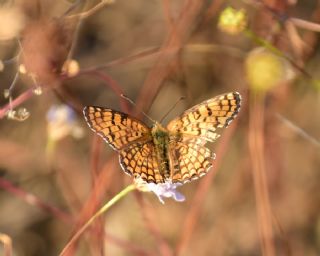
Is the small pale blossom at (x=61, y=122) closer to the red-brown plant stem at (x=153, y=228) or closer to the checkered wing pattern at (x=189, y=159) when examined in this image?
the red-brown plant stem at (x=153, y=228)

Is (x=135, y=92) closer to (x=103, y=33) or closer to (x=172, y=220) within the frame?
(x=103, y=33)

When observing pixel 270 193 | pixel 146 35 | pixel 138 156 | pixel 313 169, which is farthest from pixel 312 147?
pixel 138 156

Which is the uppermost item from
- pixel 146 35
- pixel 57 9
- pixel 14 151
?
pixel 57 9

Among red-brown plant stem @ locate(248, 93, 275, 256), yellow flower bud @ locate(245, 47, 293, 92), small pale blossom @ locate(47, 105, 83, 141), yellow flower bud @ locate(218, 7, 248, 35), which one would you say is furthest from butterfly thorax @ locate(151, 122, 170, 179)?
red-brown plant stem @ locate(248, 93, 275, 256)

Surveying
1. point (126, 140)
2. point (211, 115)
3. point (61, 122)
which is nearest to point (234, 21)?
point (211, 115)

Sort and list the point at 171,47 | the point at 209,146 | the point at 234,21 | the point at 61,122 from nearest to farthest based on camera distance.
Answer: the point at 234,21
the point at 61,122
the point at 171,47
the point at 209,146

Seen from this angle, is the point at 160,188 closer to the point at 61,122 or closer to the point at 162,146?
the point at 162,146

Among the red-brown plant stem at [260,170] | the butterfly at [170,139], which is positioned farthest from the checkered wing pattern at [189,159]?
the red-brown plant stem at [260,170]
